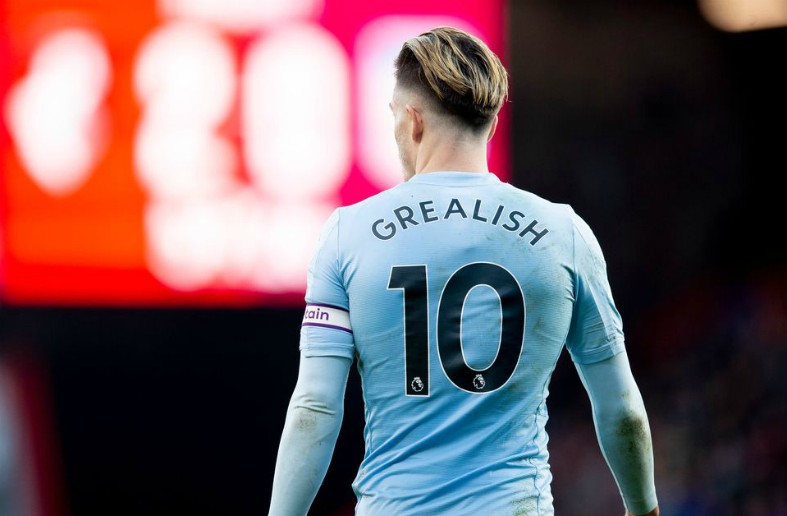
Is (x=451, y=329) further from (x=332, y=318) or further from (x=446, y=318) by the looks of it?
(x=332, y=318)

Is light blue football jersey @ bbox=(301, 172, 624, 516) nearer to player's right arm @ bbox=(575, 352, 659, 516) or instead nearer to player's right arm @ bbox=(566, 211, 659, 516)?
player's right arm @ bbox=(566, 211, 659, 516)

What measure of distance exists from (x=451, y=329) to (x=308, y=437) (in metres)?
0.34

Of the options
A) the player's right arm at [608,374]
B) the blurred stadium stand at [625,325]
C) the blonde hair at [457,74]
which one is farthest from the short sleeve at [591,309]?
the blurred stadium stand at [625,325]

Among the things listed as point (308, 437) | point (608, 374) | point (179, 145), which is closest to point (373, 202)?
point (308, 437)

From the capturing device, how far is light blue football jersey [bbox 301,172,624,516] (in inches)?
77.2

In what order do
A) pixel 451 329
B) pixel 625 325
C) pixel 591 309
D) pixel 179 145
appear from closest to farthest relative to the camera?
pixel 451 329, pixel 591 309, pixel 179 145, pixel 625 325

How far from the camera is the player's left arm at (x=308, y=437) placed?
6.66ft

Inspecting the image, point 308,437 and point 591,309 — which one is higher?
point 591,309

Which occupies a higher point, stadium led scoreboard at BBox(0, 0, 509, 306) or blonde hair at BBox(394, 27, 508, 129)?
stadium led scoreboard at BBox(0, 0, 509, 306)

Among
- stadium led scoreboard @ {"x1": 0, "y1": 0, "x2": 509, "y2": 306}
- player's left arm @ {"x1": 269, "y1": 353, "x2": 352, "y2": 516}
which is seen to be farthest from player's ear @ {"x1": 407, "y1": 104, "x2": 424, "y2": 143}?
stadium led scoreboard @ {"x1": 0, "y1": 0, "x2": 509, "y2": 306}

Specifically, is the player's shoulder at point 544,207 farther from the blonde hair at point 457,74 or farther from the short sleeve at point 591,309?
the blonde hair at point 457,74

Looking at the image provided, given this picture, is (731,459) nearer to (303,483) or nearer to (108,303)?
(108,303)

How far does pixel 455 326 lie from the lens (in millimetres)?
1973

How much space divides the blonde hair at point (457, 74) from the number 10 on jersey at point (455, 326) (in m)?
0.30
